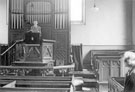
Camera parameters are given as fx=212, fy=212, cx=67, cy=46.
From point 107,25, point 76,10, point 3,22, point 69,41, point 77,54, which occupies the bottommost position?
point 77,54

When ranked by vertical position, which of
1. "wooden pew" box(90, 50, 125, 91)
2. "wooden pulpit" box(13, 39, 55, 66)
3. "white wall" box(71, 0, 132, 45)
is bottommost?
"wooden pew" box(90, 50, 125, 91)

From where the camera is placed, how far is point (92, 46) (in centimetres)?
1006

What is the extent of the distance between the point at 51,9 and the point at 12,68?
337 centimetres

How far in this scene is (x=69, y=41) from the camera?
8805 millimetres

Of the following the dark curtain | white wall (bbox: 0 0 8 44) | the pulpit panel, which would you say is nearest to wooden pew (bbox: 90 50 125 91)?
the dark curtain

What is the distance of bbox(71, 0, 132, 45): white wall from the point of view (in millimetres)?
9992

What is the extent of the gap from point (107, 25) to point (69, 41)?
2.32 m

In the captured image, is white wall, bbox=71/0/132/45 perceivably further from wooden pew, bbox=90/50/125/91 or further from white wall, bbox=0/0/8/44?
white wall, bbox=0/0/8/44

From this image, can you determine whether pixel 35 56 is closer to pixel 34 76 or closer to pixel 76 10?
pixel 34 76

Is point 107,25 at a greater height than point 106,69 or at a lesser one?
greater

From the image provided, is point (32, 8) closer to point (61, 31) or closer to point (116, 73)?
point (61, 31)

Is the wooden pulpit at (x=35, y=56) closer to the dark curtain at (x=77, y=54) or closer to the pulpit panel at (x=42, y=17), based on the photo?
the pulpit panel at (x=42, y=17)

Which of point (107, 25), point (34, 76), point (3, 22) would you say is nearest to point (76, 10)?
point (107, 25)

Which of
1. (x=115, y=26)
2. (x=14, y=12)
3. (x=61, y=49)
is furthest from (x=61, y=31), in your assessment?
(x=115, y=26)
